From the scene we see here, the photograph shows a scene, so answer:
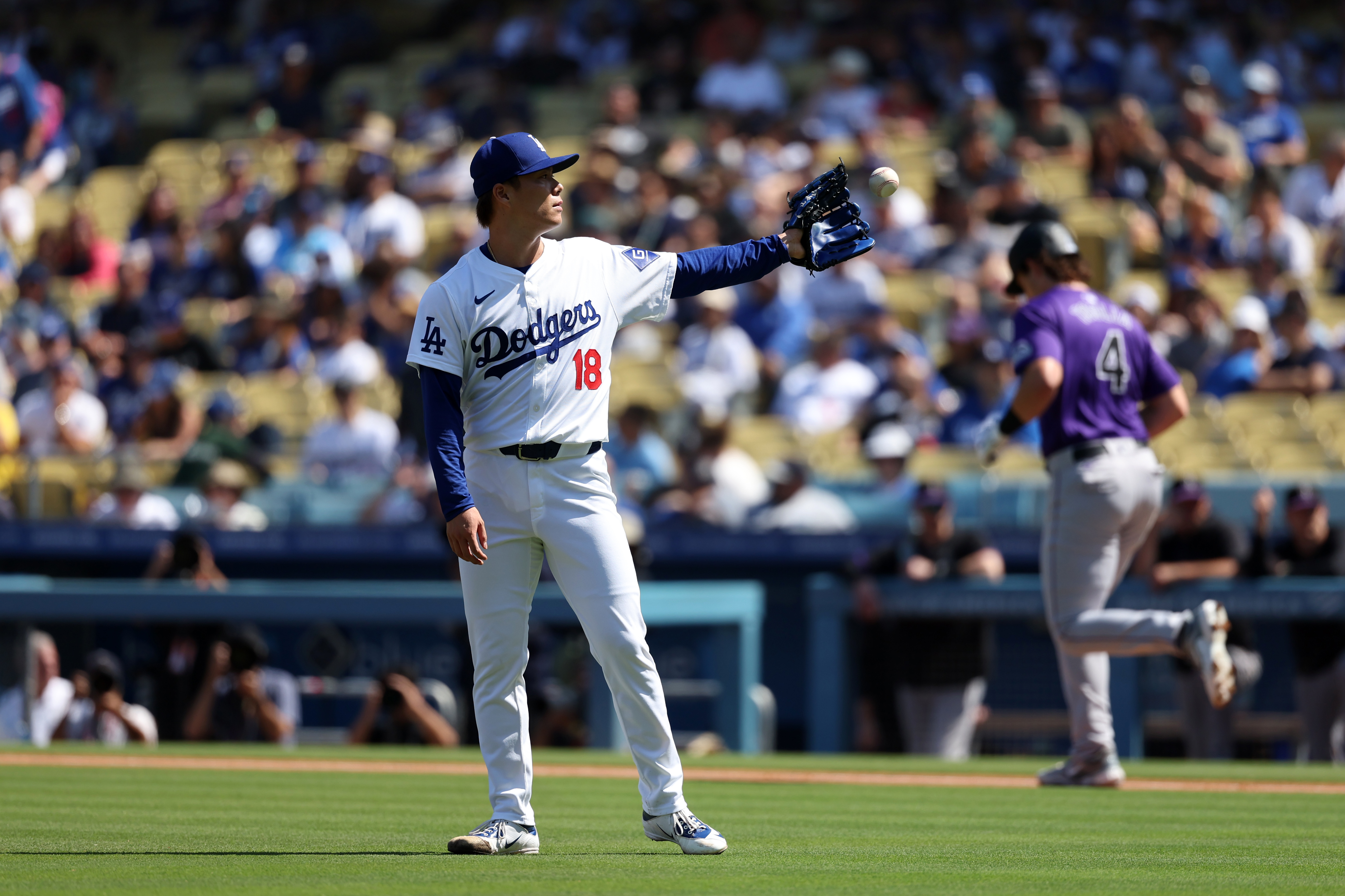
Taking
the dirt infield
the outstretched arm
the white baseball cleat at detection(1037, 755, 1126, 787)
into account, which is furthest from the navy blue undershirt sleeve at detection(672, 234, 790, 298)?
the dirt infield

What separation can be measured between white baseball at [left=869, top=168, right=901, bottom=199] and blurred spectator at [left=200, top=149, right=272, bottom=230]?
12.9 meters

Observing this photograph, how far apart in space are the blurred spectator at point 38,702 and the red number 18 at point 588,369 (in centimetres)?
730

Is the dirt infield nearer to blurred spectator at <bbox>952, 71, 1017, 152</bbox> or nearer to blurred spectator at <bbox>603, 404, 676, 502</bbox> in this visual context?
blurred spectator at <bbox>603, 404, 676, 502</bbox>

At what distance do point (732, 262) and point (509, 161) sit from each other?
2.27 feet

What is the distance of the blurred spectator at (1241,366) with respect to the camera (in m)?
12.6

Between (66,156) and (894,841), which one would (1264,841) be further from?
(66,156)

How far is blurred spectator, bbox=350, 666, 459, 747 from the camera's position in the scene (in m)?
10.9

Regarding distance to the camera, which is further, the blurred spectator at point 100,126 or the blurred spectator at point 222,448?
the blurred spectator at point 100,126

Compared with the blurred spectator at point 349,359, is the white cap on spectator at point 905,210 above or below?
above

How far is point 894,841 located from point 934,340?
8.94m

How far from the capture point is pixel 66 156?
→ 67.5 feet

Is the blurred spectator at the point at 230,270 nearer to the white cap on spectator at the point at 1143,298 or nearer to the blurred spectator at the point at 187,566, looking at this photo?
the blurred spectator at the point at 187,566

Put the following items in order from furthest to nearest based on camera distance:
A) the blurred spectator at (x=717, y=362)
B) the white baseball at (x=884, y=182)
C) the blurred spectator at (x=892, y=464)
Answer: the blurred spectator at (x=717, y=362) < the blurred spectator at (x=892, y=464) < the white baseball at (x=884, y=182)

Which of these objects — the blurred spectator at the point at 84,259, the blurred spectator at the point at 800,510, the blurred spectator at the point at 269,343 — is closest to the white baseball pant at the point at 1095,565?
the blurred spectator at the point at 800,510
